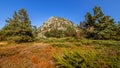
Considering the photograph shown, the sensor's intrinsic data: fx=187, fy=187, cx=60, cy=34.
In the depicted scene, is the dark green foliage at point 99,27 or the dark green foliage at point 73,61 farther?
the dark green foliage at point 99,27

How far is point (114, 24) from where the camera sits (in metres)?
45.8

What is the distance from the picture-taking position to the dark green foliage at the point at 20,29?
4215cm

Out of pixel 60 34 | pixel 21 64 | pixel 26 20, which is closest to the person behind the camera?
pixel 21 64

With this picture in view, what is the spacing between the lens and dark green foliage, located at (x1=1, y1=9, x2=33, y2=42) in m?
42.2

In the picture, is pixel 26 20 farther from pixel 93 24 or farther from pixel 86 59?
pixel 86 59

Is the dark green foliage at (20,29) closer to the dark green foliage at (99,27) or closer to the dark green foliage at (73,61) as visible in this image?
the dark green foliage at (99,27)

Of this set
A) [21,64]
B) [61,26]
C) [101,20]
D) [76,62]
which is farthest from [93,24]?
[61,26]

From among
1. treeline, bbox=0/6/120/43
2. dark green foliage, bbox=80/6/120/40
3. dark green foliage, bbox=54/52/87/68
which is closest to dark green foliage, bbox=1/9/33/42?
treeline, bbox=0/6/120/43

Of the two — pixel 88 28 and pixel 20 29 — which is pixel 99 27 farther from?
pixel 20 29

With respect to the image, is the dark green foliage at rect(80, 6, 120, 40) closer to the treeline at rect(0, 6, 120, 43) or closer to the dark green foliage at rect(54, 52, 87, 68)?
the treeline at rect(0, 6, 120, 43)

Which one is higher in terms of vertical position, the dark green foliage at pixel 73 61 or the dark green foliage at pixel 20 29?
the dark green foliage at pixel 20 29

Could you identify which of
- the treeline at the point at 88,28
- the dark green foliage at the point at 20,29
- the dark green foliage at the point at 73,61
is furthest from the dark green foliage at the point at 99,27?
the dark green foliage at the point at 73,61

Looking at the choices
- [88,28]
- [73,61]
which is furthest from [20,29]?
[73,61]

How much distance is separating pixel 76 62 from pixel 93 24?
3731 centimetres
